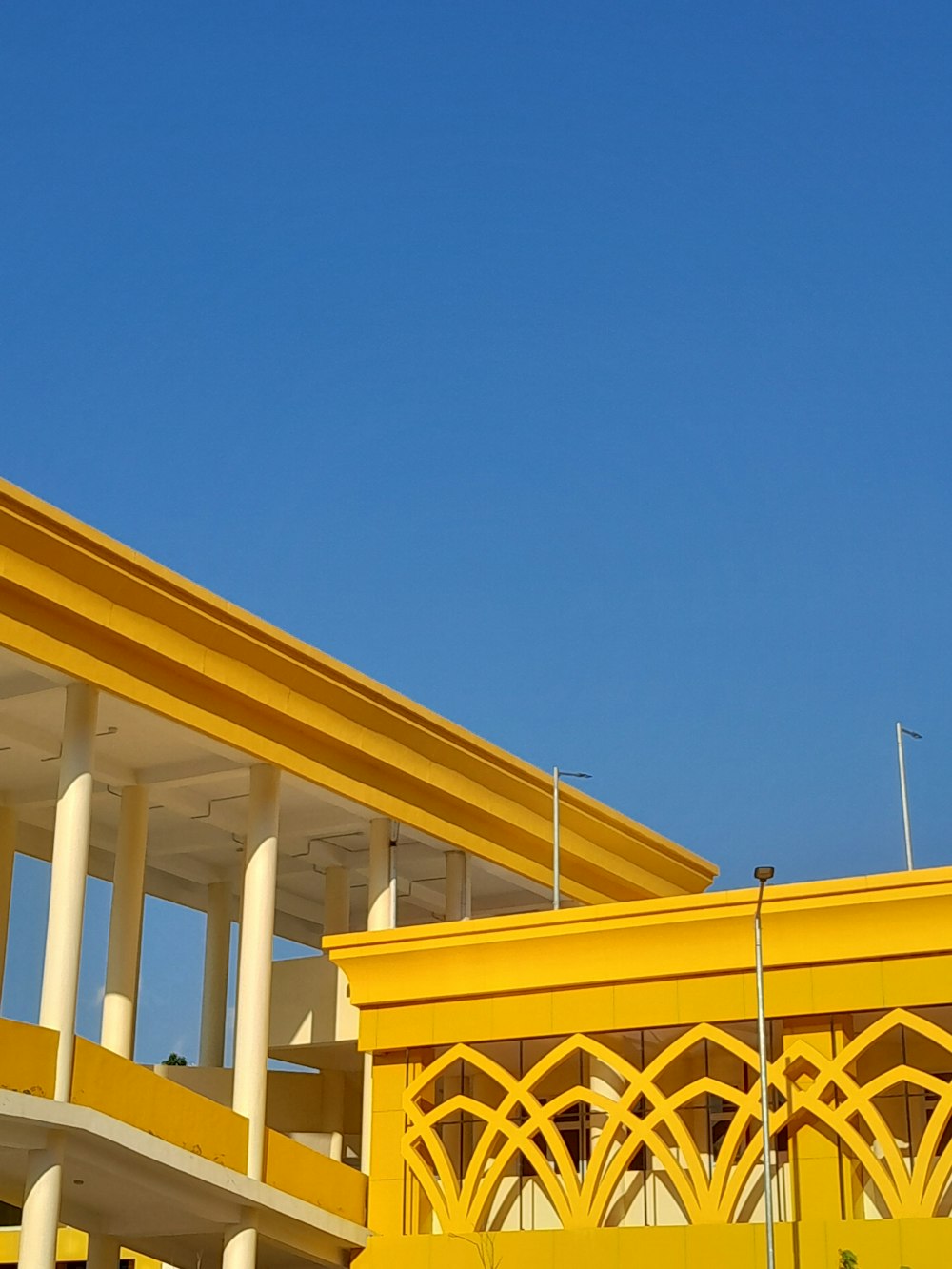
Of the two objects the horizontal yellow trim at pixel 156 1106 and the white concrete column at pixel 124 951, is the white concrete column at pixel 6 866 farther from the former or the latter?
the horizontal yellow trim at pixel 156 1106

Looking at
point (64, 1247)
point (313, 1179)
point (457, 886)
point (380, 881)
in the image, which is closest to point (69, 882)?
point (313, 1179)

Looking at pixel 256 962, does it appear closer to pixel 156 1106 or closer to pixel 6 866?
pixel 156 1106

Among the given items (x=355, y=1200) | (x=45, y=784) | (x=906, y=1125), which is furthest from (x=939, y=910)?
(x=45, y=784)

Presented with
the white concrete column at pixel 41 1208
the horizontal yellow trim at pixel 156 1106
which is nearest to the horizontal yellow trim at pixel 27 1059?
the horizontal yellow trim at pixel 156 1106

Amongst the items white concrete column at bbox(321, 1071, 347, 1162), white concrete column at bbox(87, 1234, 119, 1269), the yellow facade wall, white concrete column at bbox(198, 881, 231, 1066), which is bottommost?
the yellow facade wall

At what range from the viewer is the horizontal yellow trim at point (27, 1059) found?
25.1 m

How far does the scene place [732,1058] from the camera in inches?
1294

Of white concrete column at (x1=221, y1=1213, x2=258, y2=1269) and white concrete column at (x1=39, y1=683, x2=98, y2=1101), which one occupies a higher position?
white concrete column at (x1=39, y1=683, x2=98, y2=1101)

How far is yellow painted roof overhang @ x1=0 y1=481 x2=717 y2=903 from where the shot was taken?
1062 inches

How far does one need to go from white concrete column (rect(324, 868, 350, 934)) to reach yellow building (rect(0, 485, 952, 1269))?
2816 millimetres

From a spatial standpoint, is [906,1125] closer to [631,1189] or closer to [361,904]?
[631,1189]

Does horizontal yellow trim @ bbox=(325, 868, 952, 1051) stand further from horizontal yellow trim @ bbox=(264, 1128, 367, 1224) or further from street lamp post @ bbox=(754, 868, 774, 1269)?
horizontal yellow trim @ bbox=(264, 1128, 367, 1224)

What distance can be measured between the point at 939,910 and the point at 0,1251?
25.5 m

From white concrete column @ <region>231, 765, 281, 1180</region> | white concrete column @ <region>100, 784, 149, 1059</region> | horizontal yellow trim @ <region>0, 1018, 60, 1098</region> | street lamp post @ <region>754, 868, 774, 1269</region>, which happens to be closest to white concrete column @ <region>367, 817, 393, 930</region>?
white concrete column @ <region>231, 765, 281, 1180</region>
